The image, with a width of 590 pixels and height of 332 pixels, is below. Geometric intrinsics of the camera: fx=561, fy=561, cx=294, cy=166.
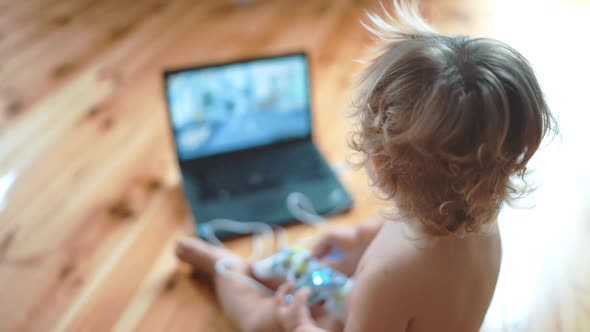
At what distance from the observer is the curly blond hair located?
54 centimetres

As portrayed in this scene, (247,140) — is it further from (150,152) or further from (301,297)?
(301,297)

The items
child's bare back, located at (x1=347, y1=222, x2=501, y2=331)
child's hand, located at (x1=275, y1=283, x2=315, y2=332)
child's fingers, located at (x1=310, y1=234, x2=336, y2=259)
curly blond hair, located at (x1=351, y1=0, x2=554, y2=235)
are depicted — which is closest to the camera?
curly blond hair, located at (x1=351, y1=0, x2=554, y2=235)

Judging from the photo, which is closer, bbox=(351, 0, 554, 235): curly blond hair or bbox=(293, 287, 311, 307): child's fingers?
bbox=(351, 0, 554, 235): curly blond hair

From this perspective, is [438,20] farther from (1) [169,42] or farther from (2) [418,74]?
(2) [418,74]

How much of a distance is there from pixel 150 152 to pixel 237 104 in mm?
250

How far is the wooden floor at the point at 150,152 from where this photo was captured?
0.93 metres

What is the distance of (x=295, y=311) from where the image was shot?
0.80 m

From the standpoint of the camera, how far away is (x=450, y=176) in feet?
1.88

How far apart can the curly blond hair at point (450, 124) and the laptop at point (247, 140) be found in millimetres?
479

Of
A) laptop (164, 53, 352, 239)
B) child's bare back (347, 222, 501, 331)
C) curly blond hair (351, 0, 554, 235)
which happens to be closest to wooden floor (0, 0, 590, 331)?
laptop (164, 53, 352, 239)

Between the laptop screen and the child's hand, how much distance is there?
401 mm

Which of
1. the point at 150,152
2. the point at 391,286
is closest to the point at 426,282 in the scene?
the point at 391,286

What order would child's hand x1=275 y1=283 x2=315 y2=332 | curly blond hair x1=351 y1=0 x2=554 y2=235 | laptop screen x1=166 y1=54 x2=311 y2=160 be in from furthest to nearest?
laptop screen x1=166 y1=54 x2=311 y2=160 < child's hand x1=275 y1=283 x2=315 y2=332 < curly blond hair x1=351 y1=0 x2=554 y2=235

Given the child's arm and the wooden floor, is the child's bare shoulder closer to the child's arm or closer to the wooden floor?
the child's arm
